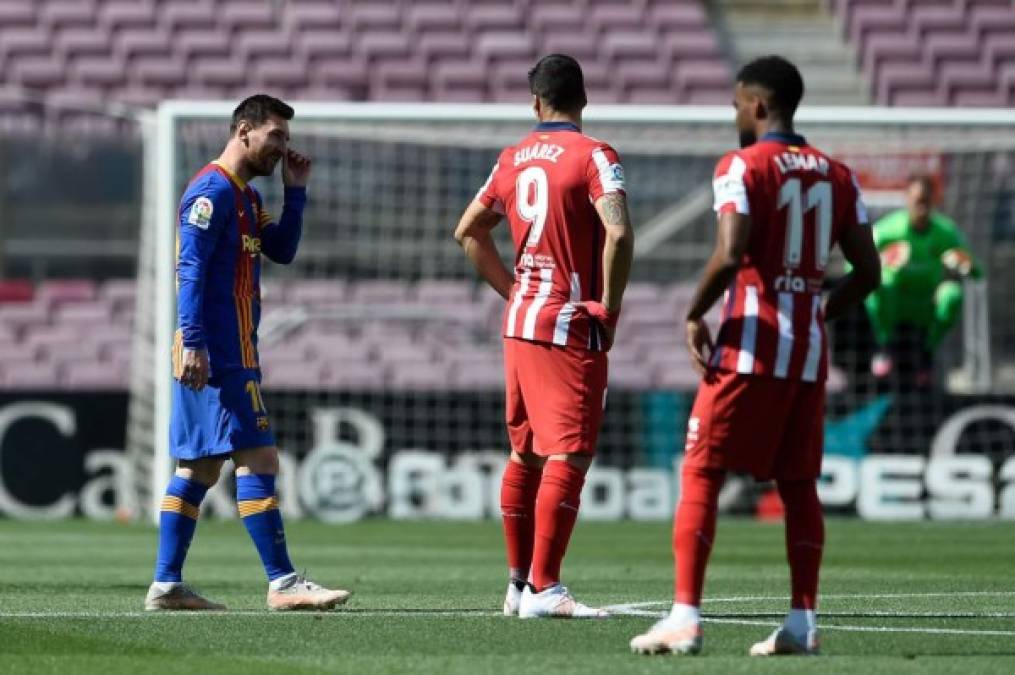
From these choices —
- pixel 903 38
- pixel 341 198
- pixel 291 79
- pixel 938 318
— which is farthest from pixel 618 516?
pixel 903 38

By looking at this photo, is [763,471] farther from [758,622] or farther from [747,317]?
[758,622]

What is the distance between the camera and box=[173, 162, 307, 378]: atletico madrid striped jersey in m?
7.04

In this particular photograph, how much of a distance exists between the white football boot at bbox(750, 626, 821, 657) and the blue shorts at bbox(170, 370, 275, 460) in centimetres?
237

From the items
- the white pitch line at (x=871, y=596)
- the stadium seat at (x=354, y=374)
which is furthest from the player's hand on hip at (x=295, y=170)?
the stadium seat at (x=354, y=374)

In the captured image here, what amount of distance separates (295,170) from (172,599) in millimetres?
1659

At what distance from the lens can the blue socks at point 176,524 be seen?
23.6 feet

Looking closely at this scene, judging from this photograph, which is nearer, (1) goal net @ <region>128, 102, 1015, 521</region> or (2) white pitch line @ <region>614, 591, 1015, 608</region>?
(2) white pitch line @ <region>614, 591, 1015, 608</region>

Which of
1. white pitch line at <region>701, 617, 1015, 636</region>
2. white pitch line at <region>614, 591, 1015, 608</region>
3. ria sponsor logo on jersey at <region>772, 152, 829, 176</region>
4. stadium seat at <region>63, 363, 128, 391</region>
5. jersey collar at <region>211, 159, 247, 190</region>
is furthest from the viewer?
stadium seat at <region>63, 363, 128, 391</region>

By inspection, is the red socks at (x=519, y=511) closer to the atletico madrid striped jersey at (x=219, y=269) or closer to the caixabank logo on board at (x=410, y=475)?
the atletico madrid striped jersey at (x=219, y=269)

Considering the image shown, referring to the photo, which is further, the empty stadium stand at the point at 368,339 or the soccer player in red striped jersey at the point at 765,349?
the empty stadium stand at the point at 368,339

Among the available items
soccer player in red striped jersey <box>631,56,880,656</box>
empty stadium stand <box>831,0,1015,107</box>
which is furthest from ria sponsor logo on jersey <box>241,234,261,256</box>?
empty stadium stand <box>831,0,1015,107</box>

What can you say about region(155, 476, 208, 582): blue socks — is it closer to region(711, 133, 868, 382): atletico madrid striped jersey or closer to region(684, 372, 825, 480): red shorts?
region(684, 372, 825, 480): red shorts

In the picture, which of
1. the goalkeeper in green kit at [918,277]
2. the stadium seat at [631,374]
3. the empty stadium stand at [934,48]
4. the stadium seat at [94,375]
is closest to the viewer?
the goalkeeper in green kit at [918,277]

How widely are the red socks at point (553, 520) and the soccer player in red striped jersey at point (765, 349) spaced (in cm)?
120
